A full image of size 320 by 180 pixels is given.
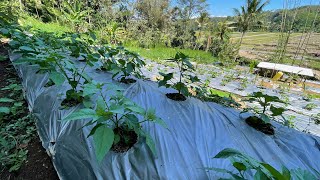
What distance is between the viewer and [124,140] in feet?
3.56

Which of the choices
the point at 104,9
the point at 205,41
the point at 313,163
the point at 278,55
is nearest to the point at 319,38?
the point at 205,41

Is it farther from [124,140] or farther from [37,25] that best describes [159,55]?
[124,140]

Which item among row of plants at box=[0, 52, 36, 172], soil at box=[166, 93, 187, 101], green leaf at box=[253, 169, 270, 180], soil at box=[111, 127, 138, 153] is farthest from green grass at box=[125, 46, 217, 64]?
green leaf at box=[253, 169, 270, 180]

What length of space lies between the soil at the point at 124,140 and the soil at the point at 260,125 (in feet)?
3.13

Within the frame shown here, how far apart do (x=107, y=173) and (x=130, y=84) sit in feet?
3.80

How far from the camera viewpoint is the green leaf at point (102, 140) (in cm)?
76

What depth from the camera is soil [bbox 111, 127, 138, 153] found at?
105 cm

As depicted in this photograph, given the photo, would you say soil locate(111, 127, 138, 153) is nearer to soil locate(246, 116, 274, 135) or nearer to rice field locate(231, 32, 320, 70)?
soil locate(246, 116, 274, 135)

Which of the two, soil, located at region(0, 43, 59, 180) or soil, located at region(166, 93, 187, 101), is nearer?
soil, located at region(0, 43, 59, 180)

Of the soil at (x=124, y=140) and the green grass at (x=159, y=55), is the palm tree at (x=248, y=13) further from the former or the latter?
the soil at (x=124, y=140)

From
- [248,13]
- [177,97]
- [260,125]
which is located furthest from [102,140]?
[248,13]

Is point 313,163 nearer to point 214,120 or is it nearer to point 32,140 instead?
point 214,120

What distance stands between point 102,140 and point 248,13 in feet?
49.4

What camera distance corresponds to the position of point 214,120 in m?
1.46
